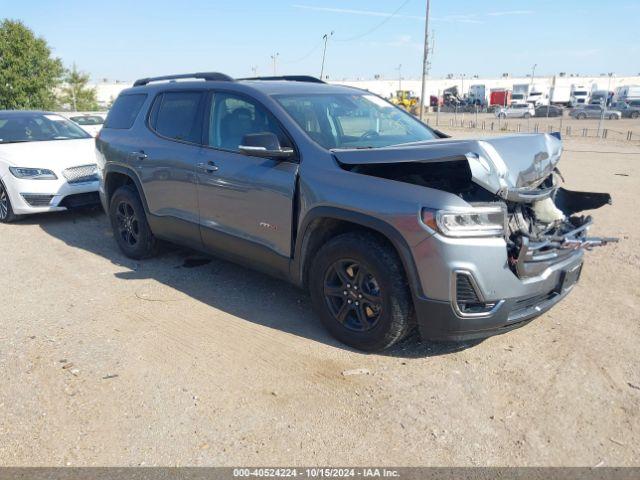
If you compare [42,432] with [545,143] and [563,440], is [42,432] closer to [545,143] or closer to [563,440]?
[563,440]

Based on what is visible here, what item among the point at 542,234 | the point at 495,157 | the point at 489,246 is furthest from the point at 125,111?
the point at 542,234

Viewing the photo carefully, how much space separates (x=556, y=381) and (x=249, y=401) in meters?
1.94

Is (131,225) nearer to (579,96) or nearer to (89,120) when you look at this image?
(89,120)

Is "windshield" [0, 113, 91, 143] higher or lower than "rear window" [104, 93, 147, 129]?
lower

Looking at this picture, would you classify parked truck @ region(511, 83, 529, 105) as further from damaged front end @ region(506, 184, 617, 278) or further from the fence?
damaged front end @ region(506, 184, 617, 278)

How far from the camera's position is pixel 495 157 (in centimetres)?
331

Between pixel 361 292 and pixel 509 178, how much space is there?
122 cm

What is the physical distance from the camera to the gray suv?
128 inches

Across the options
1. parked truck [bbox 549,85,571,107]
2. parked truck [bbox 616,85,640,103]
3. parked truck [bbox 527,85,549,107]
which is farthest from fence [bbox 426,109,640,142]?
parked truck [bbox 549,85,571,107]

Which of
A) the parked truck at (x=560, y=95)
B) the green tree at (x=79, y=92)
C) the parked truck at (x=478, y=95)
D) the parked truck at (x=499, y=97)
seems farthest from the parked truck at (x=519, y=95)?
the green tree at (x=79, y=92)

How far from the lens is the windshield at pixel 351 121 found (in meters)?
4.18

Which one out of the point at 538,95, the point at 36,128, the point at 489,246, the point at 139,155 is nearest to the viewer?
the point at 489,246

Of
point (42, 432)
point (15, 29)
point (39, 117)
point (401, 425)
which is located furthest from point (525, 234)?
point (15, 29)

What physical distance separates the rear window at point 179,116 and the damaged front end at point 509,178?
5.68ft
